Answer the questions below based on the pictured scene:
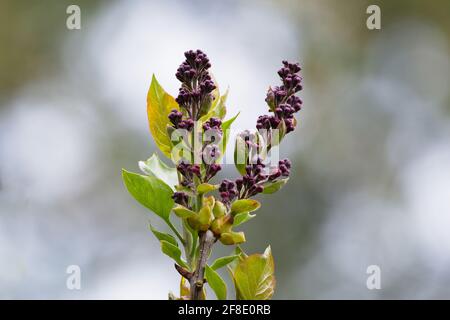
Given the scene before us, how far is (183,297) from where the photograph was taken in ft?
2.81

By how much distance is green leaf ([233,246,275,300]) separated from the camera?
871mm

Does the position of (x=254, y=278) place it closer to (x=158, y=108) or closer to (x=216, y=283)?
(x=216, y=283)

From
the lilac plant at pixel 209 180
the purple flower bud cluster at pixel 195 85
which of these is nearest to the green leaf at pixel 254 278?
the lilac plant at pixel 209 180

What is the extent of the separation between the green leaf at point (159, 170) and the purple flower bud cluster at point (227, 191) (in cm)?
11

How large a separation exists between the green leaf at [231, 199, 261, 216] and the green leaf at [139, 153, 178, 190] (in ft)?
0.40

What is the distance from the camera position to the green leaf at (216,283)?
85 centimetres

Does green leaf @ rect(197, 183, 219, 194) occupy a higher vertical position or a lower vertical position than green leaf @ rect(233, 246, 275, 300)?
higher

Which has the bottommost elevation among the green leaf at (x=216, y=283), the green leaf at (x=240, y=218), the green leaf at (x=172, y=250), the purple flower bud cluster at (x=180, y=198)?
the green leaf at (x=216, y=283)

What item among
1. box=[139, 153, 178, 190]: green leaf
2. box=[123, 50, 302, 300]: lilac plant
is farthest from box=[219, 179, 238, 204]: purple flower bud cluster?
box=[139, 153, 178, 190]: green leaf

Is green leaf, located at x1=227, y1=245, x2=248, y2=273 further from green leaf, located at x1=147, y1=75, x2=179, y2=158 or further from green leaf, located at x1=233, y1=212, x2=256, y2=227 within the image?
green leaf, located at x1=147, y1=75, x2=179, y2=158

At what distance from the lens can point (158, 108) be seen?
970mm

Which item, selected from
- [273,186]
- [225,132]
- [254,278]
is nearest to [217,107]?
[225,132]

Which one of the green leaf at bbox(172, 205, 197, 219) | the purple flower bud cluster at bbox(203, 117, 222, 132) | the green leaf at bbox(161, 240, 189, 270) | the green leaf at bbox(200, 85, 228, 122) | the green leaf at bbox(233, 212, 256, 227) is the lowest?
the green leaf at bbox(161, 240, 189, 270)

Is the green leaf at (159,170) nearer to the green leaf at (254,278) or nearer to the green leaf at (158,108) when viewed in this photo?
the green leaf at (158,108)
